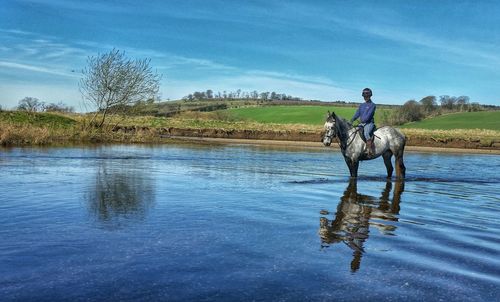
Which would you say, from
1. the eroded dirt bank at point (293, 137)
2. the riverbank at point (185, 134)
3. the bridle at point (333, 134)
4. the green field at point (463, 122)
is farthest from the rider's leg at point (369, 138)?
the green field at point (463, 122)

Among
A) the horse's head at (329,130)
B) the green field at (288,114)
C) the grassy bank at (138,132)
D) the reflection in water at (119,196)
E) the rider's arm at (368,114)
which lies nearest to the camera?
the reflection in water at (119,196)

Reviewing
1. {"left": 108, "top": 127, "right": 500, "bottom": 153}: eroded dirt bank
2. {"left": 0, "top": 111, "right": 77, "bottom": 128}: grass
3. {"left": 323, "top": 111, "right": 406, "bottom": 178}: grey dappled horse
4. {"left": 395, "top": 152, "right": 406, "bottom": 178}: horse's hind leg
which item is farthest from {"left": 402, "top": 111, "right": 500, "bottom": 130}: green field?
{"left": 323, "top": 111, "right": 406, "bottom": 178}: grey dappled horse

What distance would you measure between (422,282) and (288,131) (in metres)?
46.9

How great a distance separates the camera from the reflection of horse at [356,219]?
6.82 meters

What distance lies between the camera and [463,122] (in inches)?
3511

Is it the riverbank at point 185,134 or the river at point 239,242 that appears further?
the riverbank at point 185,134

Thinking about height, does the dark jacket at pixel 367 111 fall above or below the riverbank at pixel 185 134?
above

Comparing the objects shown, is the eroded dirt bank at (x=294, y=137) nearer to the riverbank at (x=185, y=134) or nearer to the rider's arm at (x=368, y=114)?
the riverbank at (x=185, y=134)

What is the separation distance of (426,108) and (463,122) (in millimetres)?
21641

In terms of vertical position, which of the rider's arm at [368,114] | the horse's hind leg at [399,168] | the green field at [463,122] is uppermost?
the green field at [463,122]

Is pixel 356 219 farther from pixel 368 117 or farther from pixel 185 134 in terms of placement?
pixel 185 134

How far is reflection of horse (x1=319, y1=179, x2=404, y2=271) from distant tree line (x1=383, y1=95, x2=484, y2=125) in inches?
3288

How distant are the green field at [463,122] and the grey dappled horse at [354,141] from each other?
6945 cm

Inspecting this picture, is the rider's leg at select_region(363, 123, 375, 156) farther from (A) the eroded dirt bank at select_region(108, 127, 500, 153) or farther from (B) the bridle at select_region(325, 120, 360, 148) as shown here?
(A) the eroded dirt bank at select_region(108, 127, 500, 153)
